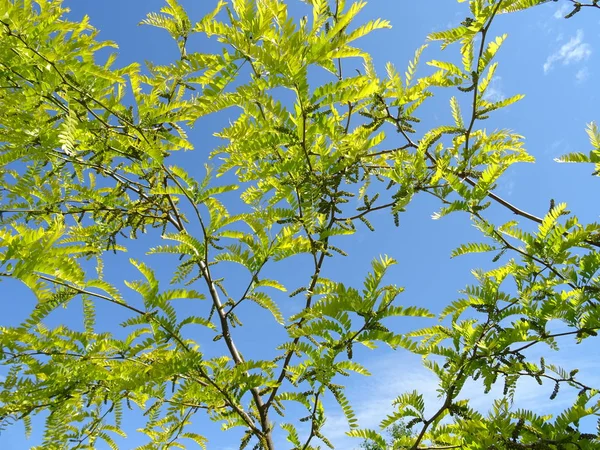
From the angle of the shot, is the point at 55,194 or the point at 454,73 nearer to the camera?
the point at 454,73

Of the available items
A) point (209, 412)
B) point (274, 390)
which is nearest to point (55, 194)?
point (209, 412)

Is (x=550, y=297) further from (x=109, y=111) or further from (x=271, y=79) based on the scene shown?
(x=109, y=111)

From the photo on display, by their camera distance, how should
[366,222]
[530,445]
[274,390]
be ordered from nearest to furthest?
[530,445], [366,222], [274,390]

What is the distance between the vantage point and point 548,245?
6.45ft

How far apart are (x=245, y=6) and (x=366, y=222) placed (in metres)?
1.28

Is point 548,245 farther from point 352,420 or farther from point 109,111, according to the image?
point 109,111

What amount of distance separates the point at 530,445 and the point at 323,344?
3.10 feet

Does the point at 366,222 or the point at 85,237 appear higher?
the point at 85,237

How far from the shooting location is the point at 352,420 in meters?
2.45

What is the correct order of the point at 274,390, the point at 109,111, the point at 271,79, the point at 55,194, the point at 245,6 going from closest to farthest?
the point at 245,6 < the point at 271,79 < the point at 109,111 < the point at 274,390 < the point at 55,194

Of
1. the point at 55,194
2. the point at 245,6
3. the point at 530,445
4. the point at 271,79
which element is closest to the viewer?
the point at 245,6

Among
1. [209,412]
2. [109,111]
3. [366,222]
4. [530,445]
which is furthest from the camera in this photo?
[209,412]

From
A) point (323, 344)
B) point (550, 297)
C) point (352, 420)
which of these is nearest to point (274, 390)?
point (352, 420)

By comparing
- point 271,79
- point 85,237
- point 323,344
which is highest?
point 85,237
